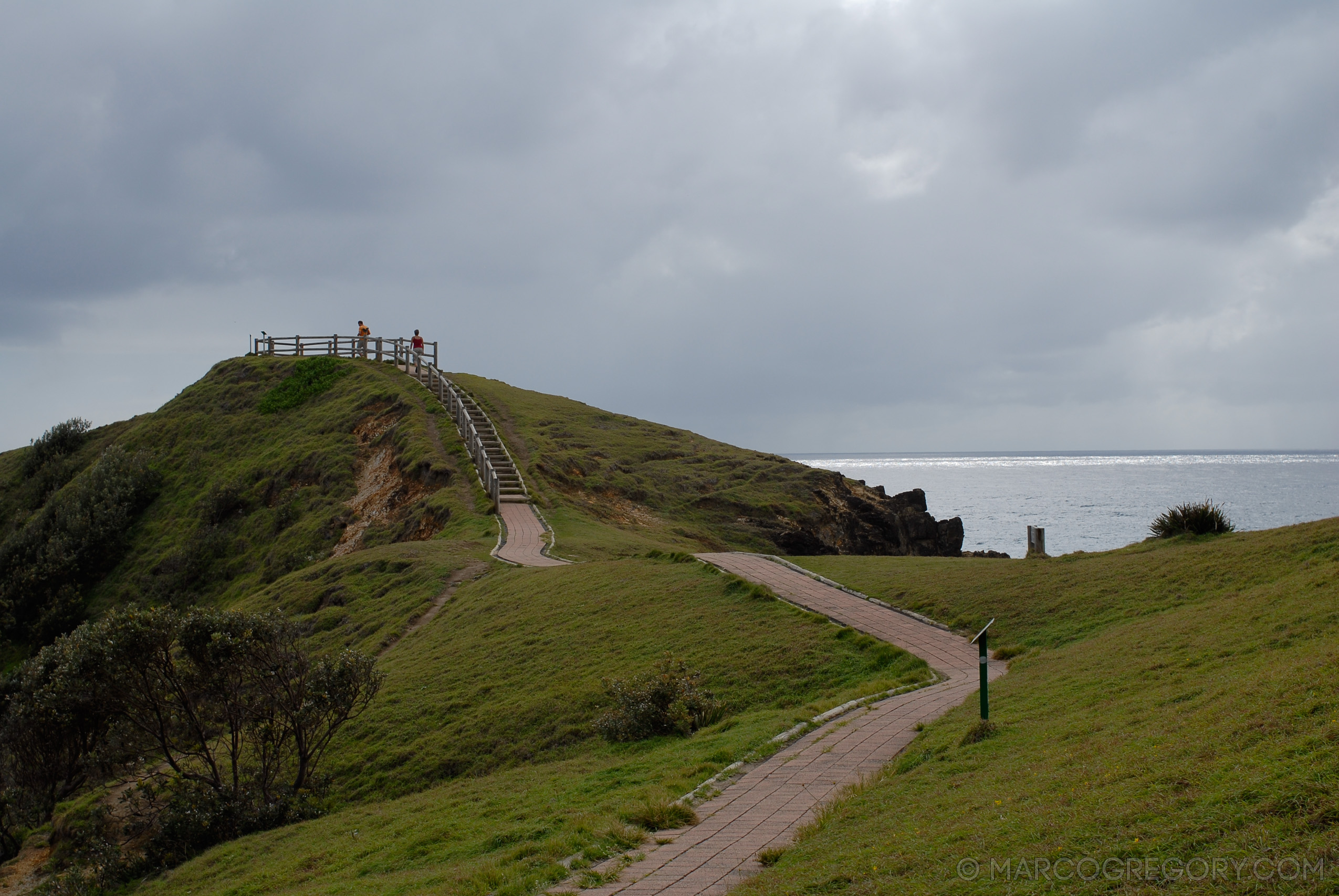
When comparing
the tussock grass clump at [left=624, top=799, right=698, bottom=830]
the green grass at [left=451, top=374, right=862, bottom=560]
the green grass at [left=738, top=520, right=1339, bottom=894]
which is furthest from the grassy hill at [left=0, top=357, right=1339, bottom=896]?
the green grass at [left=451, top=374, right=862, bottom=560]

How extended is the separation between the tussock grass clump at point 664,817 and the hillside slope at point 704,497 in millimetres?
21585

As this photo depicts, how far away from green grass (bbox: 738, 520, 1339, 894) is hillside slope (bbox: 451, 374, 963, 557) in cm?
2041

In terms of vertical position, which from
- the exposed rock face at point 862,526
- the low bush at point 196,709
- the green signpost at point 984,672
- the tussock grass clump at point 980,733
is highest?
the exposed rock face at point 862,526

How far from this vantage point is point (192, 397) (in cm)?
5234

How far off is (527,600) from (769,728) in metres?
10.3

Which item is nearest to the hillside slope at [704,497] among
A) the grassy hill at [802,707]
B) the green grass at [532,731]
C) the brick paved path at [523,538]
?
the brick paved path at [523,538]

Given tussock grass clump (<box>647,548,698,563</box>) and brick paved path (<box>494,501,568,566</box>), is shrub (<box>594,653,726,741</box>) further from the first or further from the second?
brick paved path (<box>494,501,568,566</box>)

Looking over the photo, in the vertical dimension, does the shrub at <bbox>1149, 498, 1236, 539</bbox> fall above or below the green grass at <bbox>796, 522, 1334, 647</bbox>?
above

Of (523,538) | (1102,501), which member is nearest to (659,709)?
(523,538)

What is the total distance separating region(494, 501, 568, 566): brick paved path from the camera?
24734 millimetres

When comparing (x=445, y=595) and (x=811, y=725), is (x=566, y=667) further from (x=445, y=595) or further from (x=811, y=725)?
(x=445, y=595)

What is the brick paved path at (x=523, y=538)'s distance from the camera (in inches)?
974

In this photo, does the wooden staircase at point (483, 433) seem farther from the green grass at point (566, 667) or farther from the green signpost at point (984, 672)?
the green signpost at point (984, 672)

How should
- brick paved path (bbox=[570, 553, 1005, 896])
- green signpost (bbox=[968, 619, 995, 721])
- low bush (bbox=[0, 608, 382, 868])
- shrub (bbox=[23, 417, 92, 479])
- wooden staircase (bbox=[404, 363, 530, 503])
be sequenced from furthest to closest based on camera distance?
shrub (bbox=[23, 417, 92, 479]), wooden staircase (bbox=[404, 363, 530, 503]), low bush (bbox=[0, 608, 382, 868]), green signpost (bbox=[968, 619, 995, 721]), brick paved path (bbox=[570, 553, 1005, 896])
